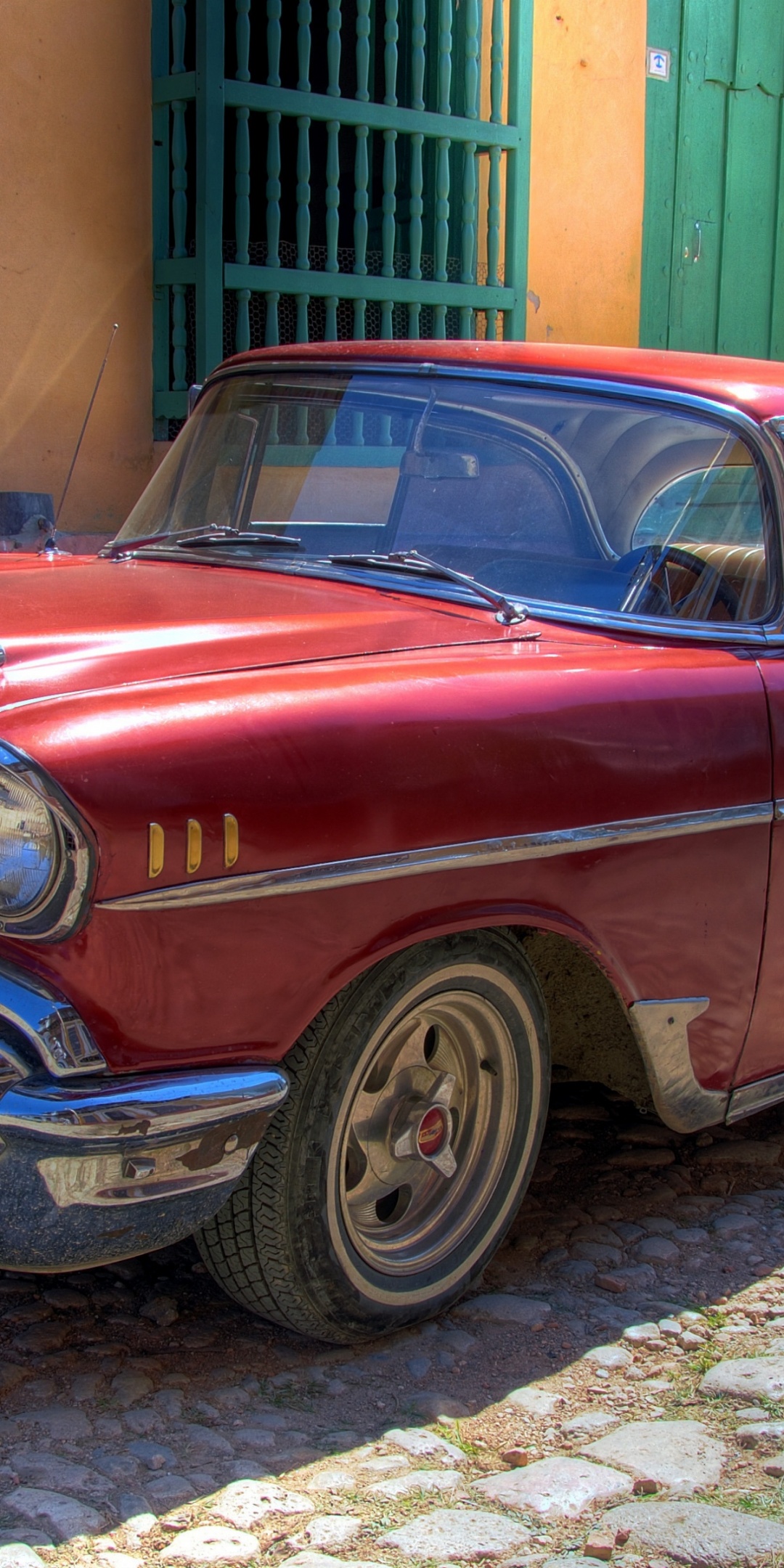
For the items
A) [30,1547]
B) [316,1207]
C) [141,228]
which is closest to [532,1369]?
[316,1207]

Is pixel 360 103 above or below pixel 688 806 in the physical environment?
above

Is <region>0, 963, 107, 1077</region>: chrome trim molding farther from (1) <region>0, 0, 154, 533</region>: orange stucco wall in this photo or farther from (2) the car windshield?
(1) <region>0, 0, 154, 533</region>: orange stucco wall

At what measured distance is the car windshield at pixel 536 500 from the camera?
9.63 ft

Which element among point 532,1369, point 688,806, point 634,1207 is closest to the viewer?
point 532,1369

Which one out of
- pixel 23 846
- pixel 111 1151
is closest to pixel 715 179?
pixel 23 846

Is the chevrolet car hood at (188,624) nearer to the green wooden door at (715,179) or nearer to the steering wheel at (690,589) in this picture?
the steering wheel at (690,589)

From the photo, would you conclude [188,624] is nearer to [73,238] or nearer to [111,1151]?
[111,1151]

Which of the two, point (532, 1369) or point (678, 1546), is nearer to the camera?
point (678, 1546)

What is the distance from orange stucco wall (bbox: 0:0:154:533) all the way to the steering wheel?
12.4 feet

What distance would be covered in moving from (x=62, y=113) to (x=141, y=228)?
1.72 feet

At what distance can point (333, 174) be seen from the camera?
6449 mm

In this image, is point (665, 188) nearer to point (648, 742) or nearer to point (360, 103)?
point (360, 103)

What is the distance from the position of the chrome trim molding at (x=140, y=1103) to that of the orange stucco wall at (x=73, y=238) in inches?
176

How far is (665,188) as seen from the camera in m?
8.05
